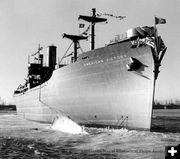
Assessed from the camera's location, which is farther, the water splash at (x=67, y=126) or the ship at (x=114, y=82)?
the water splash at (x=67, y=126)

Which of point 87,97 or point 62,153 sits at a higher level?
point 87,97

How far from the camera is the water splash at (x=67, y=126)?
17500 millimetres

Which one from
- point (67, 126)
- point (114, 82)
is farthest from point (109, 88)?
point (67, 126)

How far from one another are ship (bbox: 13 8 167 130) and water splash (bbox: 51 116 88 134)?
292 millimetres

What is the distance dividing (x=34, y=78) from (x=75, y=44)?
34.7ft

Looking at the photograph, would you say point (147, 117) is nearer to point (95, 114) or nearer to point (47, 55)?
point (95, 114)

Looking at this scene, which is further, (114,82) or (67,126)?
(67,126)

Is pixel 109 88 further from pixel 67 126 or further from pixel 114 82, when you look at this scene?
pixel 67 126

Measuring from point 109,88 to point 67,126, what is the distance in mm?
4796

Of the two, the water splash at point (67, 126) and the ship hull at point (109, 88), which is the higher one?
the ship hull at point (109, 88)

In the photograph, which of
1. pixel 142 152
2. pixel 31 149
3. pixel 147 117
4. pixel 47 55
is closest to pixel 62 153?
pixel 31 149

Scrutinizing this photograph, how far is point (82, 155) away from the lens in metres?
9.55

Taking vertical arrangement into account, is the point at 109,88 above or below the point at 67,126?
above

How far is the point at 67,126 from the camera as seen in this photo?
19.0m
